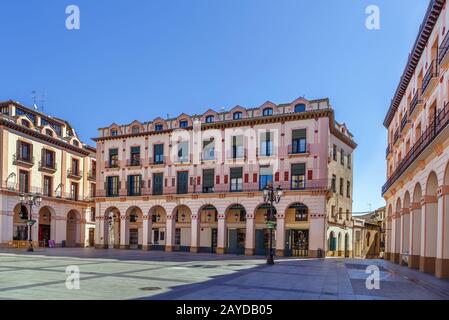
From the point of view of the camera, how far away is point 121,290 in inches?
472

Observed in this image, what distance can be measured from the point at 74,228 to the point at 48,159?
9.97m

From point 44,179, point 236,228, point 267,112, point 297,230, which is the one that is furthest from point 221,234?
point 44,179

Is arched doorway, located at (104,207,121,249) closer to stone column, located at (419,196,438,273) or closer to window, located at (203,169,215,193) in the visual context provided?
window, located at (203,169,215,193)

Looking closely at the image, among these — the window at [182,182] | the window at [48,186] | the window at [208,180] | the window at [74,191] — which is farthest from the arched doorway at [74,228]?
the window at [208,180]

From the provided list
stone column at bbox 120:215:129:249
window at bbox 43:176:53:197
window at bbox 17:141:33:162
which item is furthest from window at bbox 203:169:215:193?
window at bbox 17:141:33:162

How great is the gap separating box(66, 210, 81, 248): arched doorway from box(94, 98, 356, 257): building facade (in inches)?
288

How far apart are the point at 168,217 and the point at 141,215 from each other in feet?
18.1

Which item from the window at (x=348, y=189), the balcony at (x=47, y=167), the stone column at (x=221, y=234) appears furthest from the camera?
the balcony at (x=47, y=167)

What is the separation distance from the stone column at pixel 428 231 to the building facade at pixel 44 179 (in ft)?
109

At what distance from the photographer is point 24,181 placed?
42.2 m

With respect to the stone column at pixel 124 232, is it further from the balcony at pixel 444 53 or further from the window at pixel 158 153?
the balcony at pixel 444 53

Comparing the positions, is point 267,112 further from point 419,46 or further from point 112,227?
point 112,227

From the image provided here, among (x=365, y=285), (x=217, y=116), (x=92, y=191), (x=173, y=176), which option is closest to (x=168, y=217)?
(x=173, y=176)

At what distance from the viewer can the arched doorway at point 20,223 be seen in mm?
41391
